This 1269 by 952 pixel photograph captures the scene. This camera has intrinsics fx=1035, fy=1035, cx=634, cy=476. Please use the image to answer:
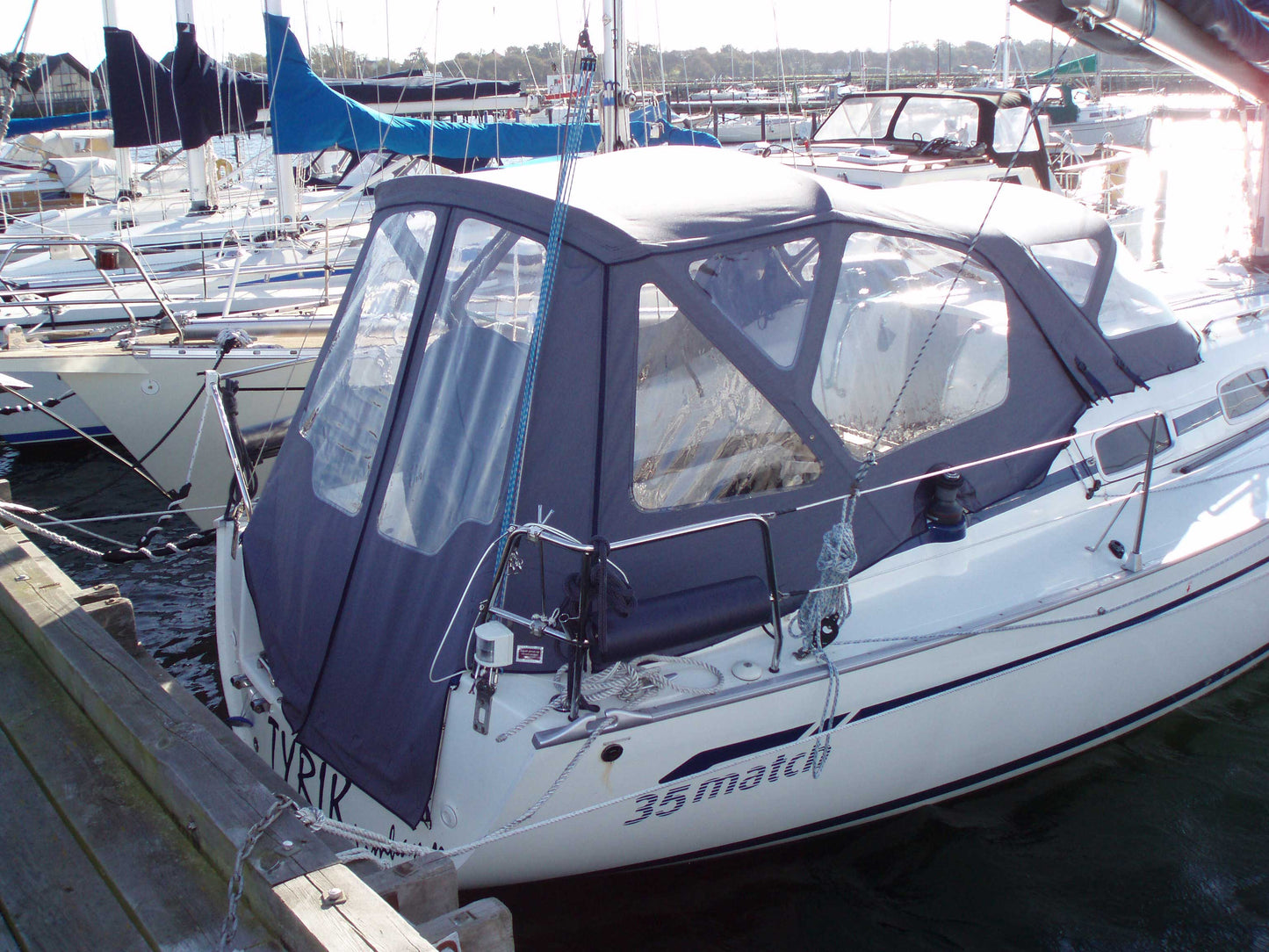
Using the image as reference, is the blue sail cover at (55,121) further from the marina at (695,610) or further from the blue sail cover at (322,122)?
the marina at (695,610)

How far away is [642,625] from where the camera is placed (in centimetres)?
295

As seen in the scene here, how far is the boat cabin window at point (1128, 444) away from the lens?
4344 mm

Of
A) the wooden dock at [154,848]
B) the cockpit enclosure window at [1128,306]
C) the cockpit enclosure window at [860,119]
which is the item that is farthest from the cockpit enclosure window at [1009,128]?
the wooden dock at [154,848]

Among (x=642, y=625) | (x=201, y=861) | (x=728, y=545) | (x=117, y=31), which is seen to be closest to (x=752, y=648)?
(x=728, y=545)

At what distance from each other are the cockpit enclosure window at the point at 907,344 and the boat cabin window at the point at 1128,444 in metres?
0.67

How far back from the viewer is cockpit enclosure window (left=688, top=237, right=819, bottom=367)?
3.38m

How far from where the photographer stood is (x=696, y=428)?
132 inches

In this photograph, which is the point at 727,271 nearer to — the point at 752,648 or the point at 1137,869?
the point at 752,648

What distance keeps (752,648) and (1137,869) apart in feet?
6.21

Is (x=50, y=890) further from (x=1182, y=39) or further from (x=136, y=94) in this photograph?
(x=136, y=94)

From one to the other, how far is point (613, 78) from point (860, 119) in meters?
2.86

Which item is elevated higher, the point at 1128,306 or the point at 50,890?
the point at 1128,306

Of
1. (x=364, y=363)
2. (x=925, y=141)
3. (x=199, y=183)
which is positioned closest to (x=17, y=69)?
(x=364, y=363)

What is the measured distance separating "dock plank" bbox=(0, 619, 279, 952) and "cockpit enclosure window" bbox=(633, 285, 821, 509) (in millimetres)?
1583
